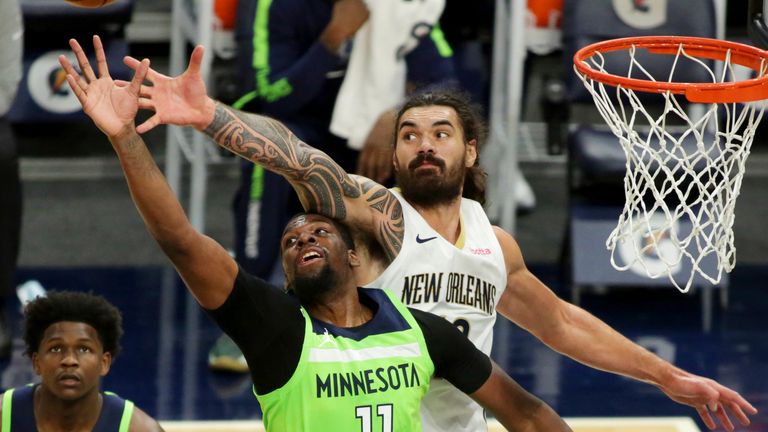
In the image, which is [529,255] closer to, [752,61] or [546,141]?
[546,141]

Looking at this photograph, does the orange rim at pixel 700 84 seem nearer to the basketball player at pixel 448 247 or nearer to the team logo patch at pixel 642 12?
the basketball player at pixel 448 247

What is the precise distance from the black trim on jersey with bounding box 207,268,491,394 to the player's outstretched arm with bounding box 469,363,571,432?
0.09 meters

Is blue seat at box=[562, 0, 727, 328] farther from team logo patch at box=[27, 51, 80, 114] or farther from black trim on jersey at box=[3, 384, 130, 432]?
black trim on jersey at box=[3, 384, 130, 432]

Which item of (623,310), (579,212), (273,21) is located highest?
(273,21)

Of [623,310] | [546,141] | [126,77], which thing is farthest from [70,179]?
[623,310]

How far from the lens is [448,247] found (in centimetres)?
442

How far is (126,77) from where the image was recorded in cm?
859

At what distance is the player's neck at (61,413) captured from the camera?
182 inches

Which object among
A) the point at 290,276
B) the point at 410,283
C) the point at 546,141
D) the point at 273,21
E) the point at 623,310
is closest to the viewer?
the point at 290,276

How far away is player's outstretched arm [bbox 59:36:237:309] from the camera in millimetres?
3572

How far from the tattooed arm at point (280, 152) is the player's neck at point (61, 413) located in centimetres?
107

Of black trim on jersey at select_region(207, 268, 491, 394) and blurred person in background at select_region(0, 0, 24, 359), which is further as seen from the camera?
blurred person in background at select_region(0, 0, 24, 359)

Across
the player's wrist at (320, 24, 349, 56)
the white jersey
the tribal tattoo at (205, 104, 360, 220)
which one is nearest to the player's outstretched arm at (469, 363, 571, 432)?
the white jersey

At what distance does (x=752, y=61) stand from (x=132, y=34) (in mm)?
6578
